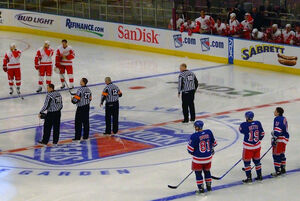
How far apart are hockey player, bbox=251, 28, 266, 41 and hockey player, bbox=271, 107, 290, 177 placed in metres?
12.9

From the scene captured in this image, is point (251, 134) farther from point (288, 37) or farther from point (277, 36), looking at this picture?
point (277, 36)

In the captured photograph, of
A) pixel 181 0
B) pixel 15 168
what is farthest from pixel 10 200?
pixel 181 0

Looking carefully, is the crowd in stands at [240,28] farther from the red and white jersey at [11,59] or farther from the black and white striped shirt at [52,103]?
the black and white striped shirt at [52,103]

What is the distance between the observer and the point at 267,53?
27.1 meters

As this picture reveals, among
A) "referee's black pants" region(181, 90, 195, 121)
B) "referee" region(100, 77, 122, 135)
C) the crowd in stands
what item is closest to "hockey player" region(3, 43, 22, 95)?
"referee" region(100, 77, 122, 135)

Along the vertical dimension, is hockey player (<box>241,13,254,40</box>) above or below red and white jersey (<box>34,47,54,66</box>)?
above

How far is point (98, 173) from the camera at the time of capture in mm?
15602

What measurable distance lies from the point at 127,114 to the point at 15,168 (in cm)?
538

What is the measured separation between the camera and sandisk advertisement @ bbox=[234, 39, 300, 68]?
2619 cm

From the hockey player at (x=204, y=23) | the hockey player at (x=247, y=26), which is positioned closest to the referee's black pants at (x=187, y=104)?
the hockey player at (x=247, y=26)

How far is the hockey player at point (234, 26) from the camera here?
93.0 ft

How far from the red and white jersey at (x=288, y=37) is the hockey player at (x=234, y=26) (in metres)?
2.05

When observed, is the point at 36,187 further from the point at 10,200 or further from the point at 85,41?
the point at 85,41

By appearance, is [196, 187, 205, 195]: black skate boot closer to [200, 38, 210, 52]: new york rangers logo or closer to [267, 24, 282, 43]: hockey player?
[267, 24, 282, 43]: hockey player
